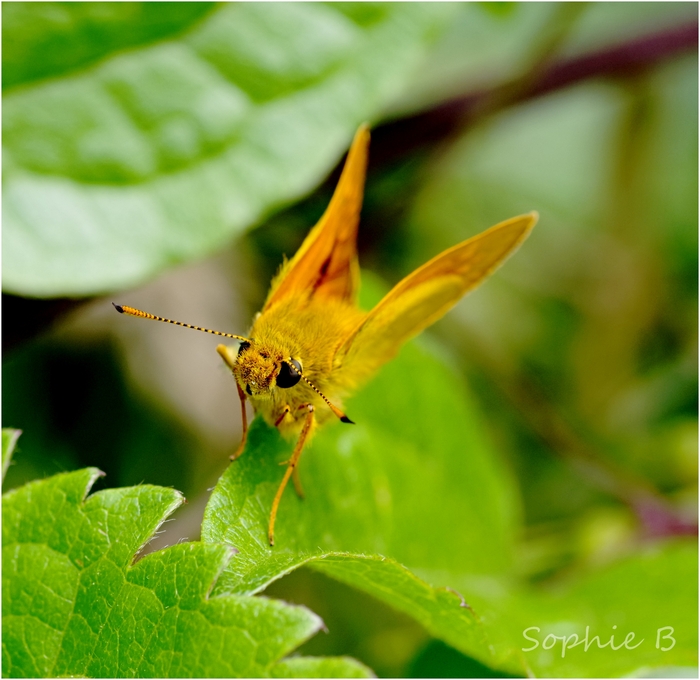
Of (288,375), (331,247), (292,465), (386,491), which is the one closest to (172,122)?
(331,247)

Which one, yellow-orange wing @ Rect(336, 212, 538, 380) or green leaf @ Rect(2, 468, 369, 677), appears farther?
yellow-orange wing @ Rect(336, 212, 538, 380)

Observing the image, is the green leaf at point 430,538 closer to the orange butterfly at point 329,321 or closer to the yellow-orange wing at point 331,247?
the orange butterfly at point 329,321

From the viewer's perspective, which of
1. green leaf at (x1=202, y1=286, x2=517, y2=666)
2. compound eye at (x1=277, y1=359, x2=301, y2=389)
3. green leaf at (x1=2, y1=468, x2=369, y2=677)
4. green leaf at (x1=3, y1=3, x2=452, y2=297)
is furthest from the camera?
green leaf at (x1=3, y1=3, x2=452, y2=297)

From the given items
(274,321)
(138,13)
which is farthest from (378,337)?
(138,13)

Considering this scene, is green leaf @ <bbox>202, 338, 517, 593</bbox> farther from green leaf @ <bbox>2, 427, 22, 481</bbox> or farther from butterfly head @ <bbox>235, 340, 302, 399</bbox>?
green leaf @ <bbox>2, 427, 22, 481</bbox>

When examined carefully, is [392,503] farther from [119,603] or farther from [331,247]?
[119,603]

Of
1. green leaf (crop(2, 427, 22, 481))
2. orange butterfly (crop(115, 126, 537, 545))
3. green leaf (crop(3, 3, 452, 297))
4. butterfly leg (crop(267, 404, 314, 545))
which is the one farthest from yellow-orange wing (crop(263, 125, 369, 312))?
green leaf (crop(2, 427, 22, 481))

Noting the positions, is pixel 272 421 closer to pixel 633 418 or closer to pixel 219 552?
pixel 219 552

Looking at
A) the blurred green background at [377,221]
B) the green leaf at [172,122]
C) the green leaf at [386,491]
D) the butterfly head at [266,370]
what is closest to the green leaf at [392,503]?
the green leaf at [386,491]
